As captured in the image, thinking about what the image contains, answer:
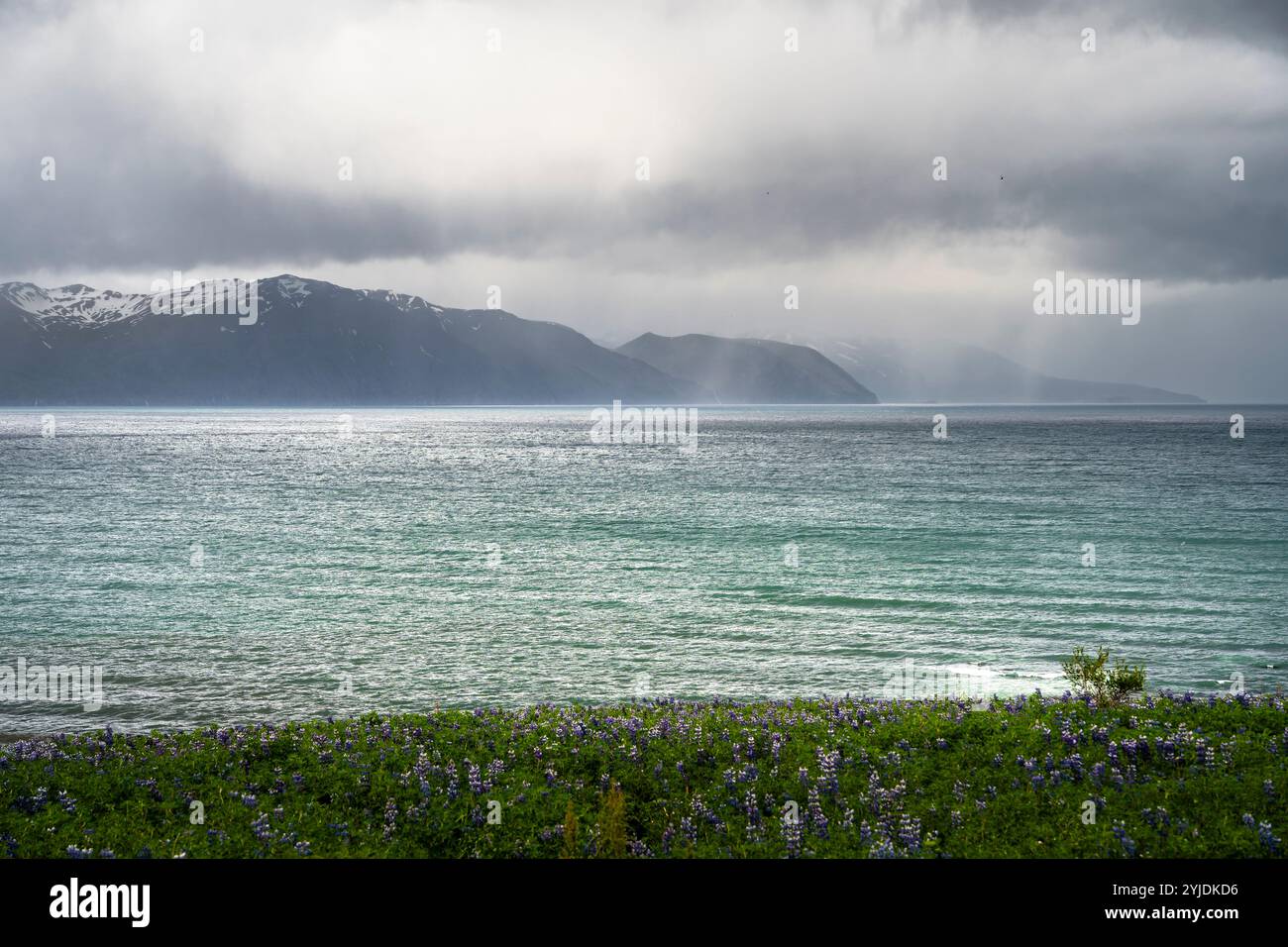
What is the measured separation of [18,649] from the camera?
2900 centimetres

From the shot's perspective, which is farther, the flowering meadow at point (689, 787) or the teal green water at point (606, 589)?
the teal green water at point (606, 589)

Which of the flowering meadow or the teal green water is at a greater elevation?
the flowering meadow

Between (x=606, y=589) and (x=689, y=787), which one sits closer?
(x=689, y=787)

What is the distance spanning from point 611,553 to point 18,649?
2848 cm

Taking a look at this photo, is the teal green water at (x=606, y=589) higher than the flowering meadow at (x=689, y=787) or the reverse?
the reverse

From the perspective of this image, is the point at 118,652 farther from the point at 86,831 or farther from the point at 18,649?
the point at 86,831

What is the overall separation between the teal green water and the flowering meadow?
29.4ft

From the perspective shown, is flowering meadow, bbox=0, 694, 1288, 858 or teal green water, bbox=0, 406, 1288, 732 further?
teal green water, bbox=0, 406, 1288, 732

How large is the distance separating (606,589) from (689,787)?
27301mm

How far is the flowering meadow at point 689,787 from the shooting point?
10359mm

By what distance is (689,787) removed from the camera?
12344mm

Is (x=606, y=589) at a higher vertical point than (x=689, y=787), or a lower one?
lower

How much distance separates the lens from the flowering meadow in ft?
34.0

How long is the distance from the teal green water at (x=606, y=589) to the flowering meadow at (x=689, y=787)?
895 cm
